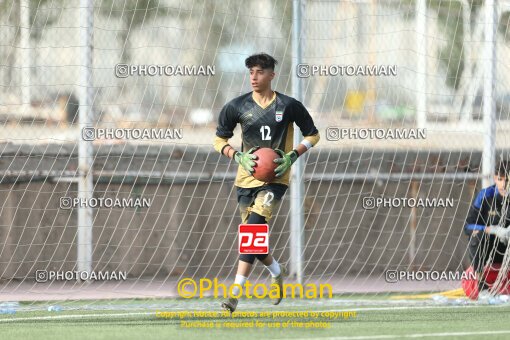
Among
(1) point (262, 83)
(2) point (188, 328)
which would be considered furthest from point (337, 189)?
(2) point (188, 328)

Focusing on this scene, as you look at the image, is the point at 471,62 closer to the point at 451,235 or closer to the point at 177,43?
the point at 451,235

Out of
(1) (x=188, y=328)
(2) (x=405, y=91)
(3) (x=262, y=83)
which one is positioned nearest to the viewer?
(1) (x=188, y=328)

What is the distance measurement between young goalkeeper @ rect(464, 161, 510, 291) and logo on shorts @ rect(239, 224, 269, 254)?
300 centimetres

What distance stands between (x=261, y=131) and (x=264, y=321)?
4.87ft

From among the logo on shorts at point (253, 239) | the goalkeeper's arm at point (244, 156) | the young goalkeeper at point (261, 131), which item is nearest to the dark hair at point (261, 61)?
the young goalkeeper at point (261, 131)

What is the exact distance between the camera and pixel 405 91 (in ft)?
42.9

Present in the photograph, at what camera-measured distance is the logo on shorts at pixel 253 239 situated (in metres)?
8.73

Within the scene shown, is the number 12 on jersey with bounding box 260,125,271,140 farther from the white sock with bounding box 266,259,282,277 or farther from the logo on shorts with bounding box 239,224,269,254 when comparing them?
the white sock with bounding box 266,259,282,277

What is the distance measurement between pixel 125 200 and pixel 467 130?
4236mm

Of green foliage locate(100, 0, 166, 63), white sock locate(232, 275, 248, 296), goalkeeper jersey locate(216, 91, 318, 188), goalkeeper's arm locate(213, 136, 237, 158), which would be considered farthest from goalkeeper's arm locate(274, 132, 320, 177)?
green foliage locate(100, 0, 166, 63)

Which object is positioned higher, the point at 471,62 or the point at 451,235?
the point at 471,62

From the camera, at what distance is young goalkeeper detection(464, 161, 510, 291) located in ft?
35.9

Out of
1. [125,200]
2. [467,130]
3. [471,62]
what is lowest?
[125,200]

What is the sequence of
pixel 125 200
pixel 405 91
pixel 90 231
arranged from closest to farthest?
pixel 90 231
pixel 125 200
pixel 405 91
